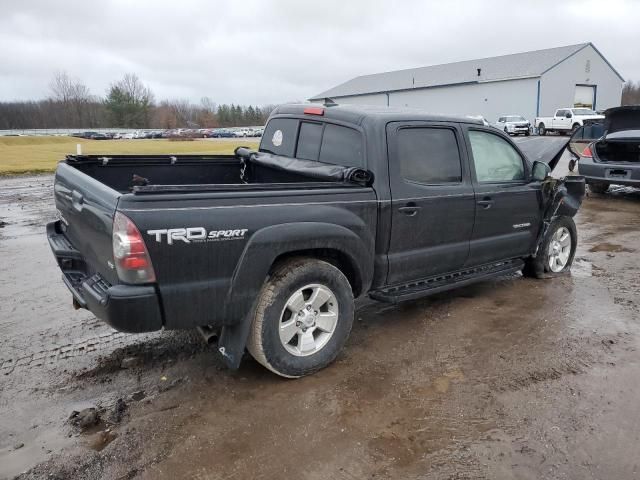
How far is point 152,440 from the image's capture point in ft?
9.75

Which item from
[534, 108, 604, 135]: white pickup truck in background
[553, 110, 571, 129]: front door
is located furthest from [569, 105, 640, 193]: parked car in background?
[553, 110, 571, 129]: front door

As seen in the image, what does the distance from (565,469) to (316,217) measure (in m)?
2.06

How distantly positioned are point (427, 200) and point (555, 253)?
2613 millimetres

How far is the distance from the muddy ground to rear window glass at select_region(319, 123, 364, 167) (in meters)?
1.49

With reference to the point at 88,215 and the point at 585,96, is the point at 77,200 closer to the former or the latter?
the point at 88,215

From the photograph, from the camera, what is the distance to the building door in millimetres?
49250

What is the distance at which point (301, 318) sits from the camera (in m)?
3.63

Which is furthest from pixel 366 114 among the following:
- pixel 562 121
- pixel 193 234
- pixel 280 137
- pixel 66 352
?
pixel 562 121

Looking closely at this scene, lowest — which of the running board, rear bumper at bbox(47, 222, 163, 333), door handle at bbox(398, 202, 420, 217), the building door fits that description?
the running board

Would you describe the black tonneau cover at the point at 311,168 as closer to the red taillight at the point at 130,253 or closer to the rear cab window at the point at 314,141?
the rear cab window at the point at 314,141

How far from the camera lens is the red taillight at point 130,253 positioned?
2.87 m

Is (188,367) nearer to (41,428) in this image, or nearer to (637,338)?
(41,428)

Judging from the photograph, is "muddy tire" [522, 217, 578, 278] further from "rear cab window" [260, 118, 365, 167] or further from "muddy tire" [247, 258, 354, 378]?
"muddy tire" [247, 258, 354, 378]

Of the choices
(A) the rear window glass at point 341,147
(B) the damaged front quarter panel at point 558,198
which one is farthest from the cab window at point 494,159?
(A) the rear window glass at point 341,147
